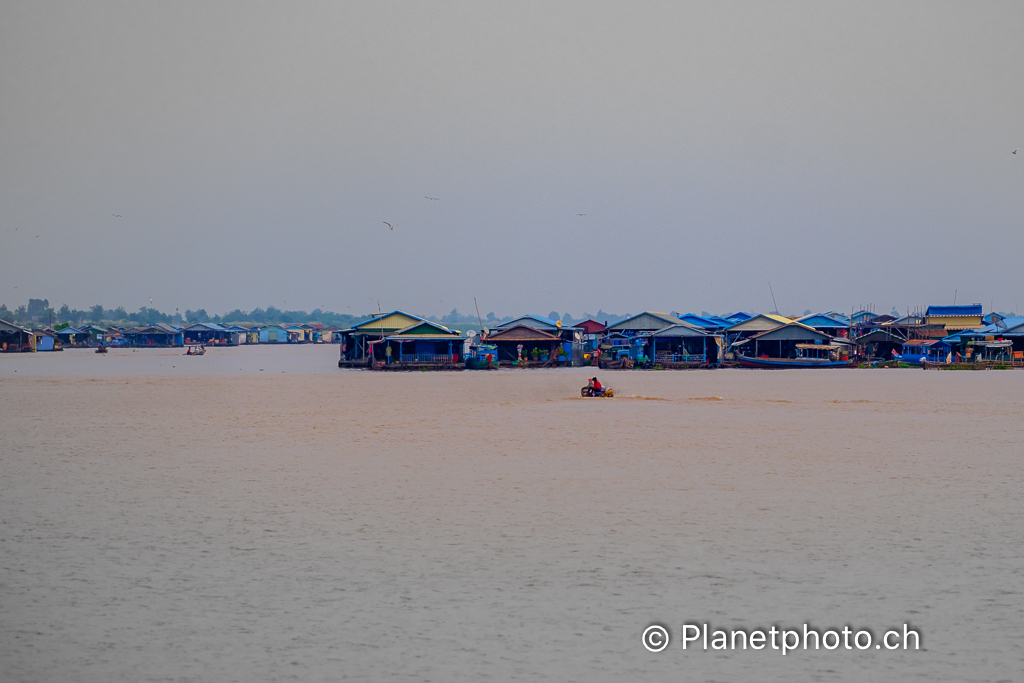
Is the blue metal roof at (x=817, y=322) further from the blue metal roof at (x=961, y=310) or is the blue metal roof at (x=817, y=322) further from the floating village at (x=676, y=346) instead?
the blue metal roof at (x=961, y=310)

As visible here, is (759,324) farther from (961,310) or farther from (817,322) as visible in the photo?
(961,310)

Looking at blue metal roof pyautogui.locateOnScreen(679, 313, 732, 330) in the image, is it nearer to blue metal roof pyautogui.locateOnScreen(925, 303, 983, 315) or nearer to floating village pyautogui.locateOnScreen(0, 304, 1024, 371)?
floating village pyautogui.locateOnScreen(0, 304, 1024, 371)

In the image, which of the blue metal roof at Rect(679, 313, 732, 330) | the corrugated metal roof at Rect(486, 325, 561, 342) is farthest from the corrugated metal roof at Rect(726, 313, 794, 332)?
the corrugated metal roof at Rect(486, 325, 561, 342)

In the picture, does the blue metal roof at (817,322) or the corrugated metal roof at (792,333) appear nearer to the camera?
the corrugated metal roof at (792,333)

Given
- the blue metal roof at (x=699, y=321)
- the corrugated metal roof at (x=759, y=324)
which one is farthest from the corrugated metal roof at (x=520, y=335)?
the blue metal roof at (x=699, y=321)

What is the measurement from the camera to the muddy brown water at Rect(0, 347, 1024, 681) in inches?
285

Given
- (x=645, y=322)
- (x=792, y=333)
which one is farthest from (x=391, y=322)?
(x=792, y=333)

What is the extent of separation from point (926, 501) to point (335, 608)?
28.6 ft

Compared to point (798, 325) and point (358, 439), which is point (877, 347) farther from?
point (358, 439)

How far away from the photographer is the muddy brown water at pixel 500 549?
723 cm

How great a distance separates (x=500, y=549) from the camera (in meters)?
10.4

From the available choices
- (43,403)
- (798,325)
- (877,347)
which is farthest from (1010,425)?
(877,347)

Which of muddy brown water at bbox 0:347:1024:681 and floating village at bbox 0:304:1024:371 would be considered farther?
floating village at bbox 0:304:1024:371

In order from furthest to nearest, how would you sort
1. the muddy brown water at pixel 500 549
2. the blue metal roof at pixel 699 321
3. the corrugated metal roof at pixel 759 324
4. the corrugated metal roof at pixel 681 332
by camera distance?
the blue metal roof at pixel 699 321 → the corrugated metal roof at pixel 759 324 → the corrugated metal roof at pixel 681 332 → the muddy brown water at pixel 500 549
